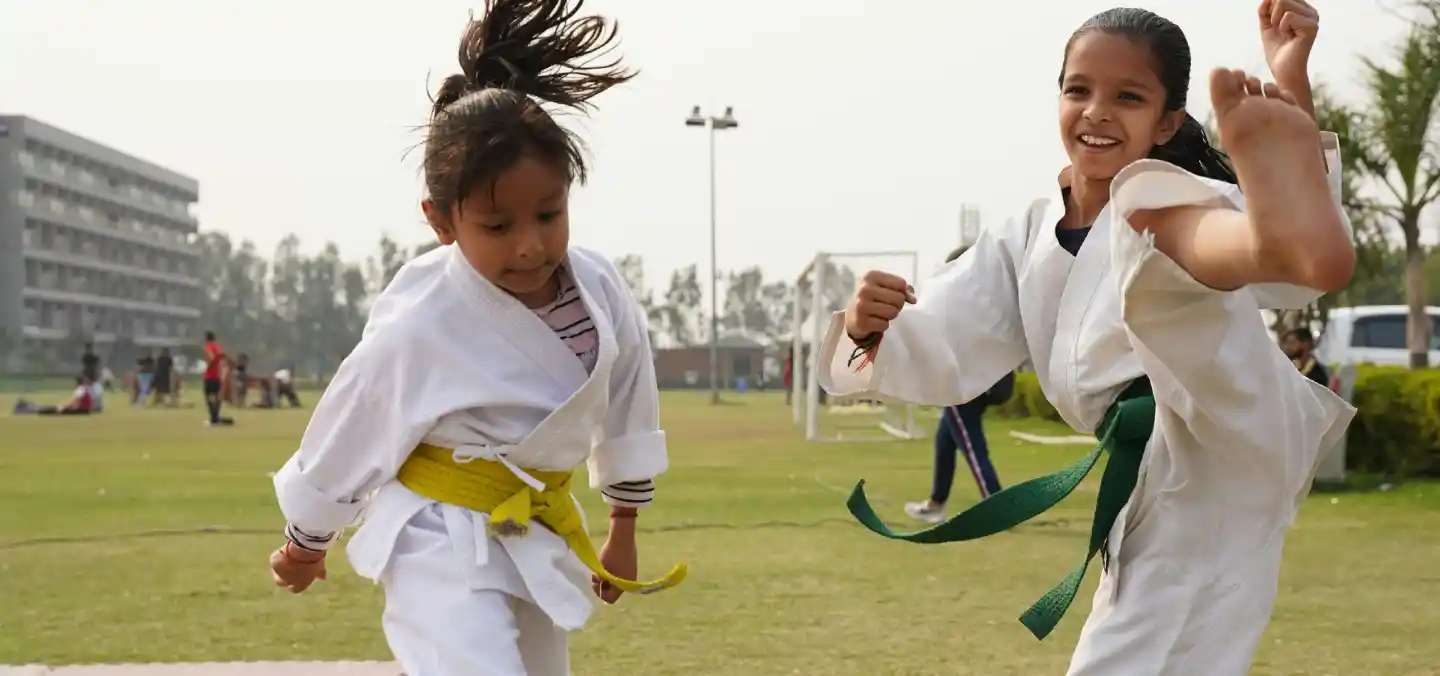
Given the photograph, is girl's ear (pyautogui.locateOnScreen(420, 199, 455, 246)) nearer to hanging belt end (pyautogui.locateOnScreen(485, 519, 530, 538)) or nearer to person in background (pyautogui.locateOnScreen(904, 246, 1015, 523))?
hanging belt end (pyautogui.locateOnScreen(485, 519, 530, 538))

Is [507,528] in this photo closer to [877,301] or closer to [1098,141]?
[877,301]

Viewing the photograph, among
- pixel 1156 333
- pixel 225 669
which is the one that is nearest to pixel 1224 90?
pixel 1156 333

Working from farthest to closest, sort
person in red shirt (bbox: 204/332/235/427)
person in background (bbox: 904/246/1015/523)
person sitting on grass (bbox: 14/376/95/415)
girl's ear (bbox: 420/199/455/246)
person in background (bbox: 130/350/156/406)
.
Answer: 1. person in background (bbox: 130/350/156/406)
2. person sitting on grass (bbox: 14/376/95/415)
3. person in red shirt (bbox: 204/332/235/427)
4. person in background (bbox: 904/246/1015/523)
5. girl's ear (bbox: 420/199/455/246)

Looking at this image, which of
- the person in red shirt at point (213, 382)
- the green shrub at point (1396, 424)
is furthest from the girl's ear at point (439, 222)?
the person in red shirt at point (213, 382)

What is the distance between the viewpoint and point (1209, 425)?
7.68 ft

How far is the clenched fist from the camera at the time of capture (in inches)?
104

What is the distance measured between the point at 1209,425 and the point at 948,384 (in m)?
0.65

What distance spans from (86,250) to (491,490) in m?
83.8

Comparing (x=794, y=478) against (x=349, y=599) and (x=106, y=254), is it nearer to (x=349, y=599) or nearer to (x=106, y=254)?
(x=349, y=599)

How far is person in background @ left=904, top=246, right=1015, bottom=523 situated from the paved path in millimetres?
4563

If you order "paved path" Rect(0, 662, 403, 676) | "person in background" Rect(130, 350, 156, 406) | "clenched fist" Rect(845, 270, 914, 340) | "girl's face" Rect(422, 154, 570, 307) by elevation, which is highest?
"girl's face" Rect(422, 154, 570, 307)

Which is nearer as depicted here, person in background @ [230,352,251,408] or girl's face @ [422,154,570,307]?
girl's face @ [422,154,570,307]

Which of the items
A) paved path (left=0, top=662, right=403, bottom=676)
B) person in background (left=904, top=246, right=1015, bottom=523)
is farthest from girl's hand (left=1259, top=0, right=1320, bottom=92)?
person in background (left=904, top=246, right=1015, bottom=523)

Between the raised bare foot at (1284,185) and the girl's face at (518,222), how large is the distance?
1.25 metres
